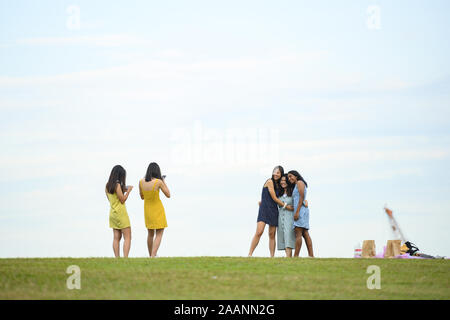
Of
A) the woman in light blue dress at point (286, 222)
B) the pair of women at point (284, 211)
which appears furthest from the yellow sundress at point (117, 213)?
the woman in light blue dress at point (286, 222)

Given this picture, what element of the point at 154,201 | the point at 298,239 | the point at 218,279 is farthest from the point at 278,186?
the point at 218,279

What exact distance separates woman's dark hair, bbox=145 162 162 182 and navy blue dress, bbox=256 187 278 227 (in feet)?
11.0

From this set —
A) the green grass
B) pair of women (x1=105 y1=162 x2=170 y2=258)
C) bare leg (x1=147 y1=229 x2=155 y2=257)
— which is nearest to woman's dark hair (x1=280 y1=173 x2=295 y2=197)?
the green grass

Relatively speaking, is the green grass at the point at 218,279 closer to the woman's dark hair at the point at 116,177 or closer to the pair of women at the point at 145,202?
the pair of women at the point at 145,202

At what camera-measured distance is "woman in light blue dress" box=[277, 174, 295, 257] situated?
23.0 meters

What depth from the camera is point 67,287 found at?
16.3 m

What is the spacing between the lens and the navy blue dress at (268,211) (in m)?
22.8

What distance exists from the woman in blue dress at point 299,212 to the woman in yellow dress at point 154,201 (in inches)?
155

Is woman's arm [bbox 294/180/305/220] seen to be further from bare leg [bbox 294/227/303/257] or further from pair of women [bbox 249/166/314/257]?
bare leg [bbox 294/227/303/257]
